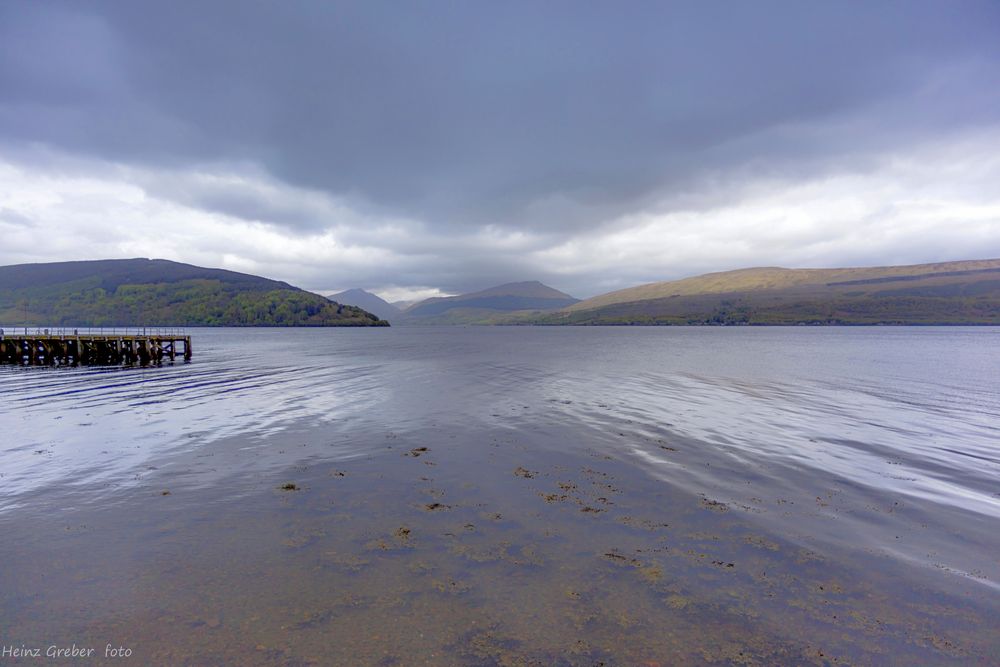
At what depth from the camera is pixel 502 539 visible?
9812 millimetres

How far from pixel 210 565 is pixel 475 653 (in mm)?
5483

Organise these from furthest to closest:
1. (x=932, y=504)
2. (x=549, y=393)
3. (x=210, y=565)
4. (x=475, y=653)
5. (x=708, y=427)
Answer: (x=549, y=393) < (x=708, y=427) < (x=932, y=504) < (x=210, y=565) < (x=475, y=653)

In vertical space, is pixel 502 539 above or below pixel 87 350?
below

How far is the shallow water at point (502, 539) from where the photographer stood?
6637mm

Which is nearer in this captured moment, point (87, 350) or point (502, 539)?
point (502, 539)

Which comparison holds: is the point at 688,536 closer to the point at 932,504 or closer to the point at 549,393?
the point at 932,504

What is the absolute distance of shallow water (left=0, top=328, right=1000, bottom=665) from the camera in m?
6.64

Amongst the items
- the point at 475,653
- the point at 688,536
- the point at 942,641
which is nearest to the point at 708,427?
the point at 688,536

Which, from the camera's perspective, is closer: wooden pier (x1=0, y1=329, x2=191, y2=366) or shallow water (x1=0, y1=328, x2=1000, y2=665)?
shallow water (x1=0, y1=328, x2=1000, y2=665)

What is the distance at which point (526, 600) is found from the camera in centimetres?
752

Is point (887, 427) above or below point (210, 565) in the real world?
below

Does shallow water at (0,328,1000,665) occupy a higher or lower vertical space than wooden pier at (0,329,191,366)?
lower

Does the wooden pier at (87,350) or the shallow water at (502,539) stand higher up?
the wooden pier at (87,350)

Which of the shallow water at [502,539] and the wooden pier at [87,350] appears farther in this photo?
the wooden pier at [87,350]
